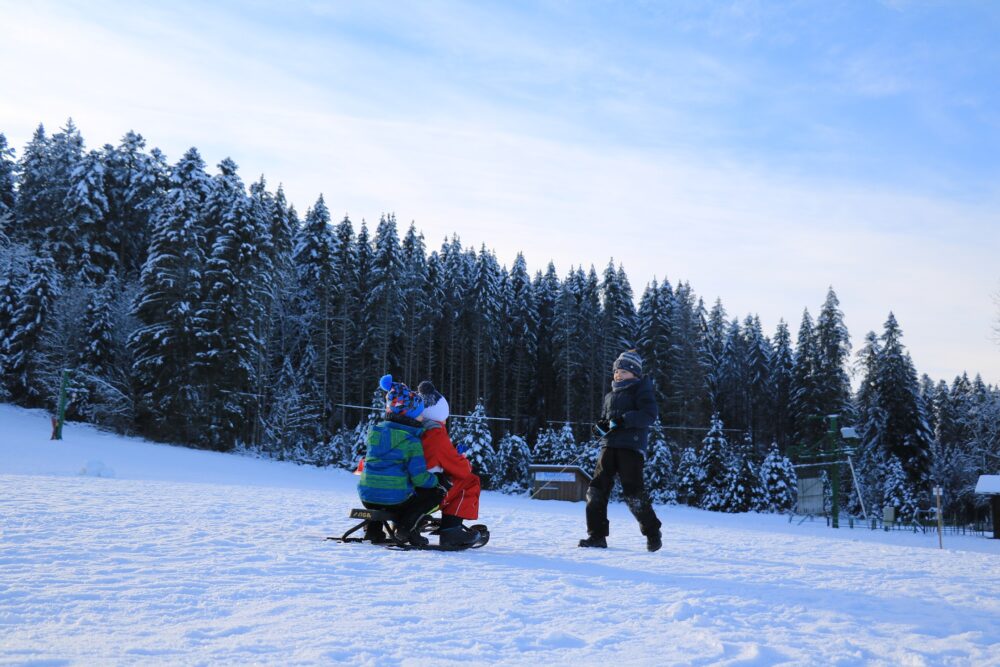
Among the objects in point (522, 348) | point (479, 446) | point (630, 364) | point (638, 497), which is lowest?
point (479, 446)

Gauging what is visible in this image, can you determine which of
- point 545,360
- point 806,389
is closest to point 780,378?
point 806,389

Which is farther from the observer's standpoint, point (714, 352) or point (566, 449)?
point (714, 352)

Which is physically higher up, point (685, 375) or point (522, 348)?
point (522, 348)

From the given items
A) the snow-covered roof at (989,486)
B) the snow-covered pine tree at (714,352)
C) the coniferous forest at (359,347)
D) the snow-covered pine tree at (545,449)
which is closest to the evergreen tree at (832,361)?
the coniferous forest at (359,347)

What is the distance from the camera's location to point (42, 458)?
76.0 ft

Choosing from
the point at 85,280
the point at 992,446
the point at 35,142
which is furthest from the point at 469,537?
the point at 35,142

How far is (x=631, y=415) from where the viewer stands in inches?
307

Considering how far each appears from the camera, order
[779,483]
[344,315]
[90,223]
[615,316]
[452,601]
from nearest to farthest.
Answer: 1. [452,601]
2. [779,483]
3. [90,223]
4. [344,315]
5. [615,316]

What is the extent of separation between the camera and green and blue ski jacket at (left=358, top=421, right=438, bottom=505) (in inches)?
272

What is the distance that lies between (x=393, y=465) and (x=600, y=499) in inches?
84.8

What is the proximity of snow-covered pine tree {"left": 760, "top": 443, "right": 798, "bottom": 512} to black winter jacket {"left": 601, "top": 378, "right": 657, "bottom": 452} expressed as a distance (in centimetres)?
3736

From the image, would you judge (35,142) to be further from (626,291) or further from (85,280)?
(626,291)

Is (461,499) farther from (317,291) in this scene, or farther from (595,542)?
(317,291)

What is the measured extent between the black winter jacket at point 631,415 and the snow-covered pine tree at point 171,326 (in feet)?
110
